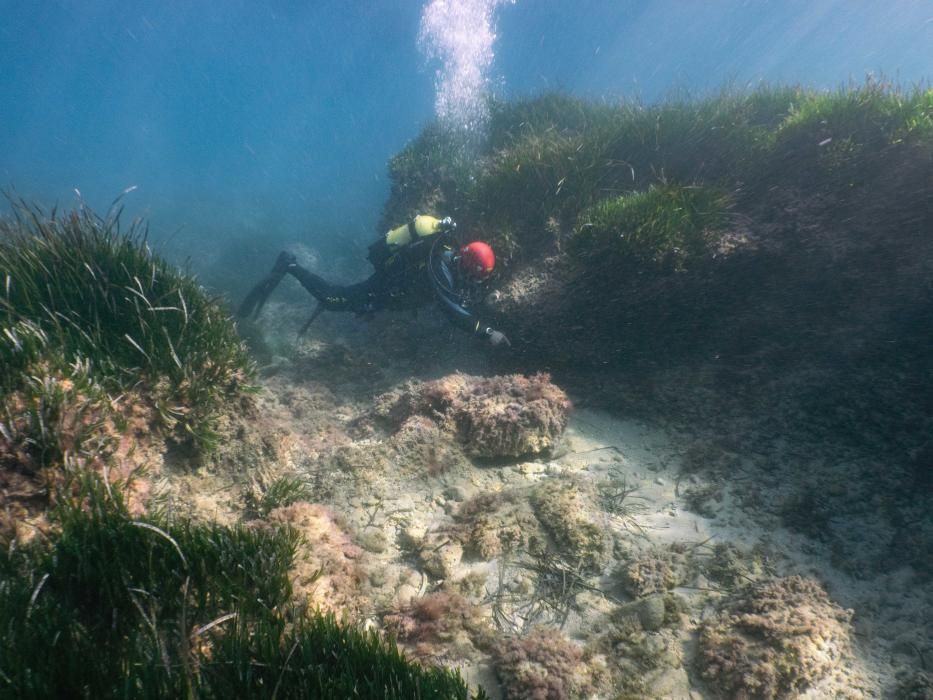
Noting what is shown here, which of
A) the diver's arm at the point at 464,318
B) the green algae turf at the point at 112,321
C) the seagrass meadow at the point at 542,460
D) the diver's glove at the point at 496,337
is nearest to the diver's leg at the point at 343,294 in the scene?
the seagrass meadow at the point at 542,460

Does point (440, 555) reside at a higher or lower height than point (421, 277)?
lower

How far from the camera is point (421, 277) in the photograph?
900 cm

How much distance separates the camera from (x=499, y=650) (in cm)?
287

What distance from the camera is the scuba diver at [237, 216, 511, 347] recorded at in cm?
688

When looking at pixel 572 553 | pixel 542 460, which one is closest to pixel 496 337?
pixel 542 460

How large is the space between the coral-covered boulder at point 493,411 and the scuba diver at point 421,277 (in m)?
1.23

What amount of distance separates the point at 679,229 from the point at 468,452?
4.26 m

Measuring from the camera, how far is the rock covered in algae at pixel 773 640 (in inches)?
111

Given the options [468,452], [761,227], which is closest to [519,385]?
[468,452]

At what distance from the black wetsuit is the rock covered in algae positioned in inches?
177

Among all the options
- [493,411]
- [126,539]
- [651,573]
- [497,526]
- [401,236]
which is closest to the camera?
[126,539]

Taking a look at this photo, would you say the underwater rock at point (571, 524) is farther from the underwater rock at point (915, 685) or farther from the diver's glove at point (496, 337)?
the diver's glove at point (496, 337)

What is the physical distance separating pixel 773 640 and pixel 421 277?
759 centimetres

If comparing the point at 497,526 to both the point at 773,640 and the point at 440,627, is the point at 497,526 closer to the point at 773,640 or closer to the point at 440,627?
the point at 440,627
